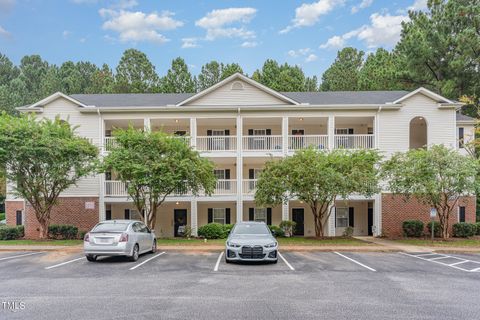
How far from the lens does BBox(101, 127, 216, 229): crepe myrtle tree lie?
17516mm

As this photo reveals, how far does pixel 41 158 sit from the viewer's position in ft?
60.2

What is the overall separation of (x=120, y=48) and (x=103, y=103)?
102 ft

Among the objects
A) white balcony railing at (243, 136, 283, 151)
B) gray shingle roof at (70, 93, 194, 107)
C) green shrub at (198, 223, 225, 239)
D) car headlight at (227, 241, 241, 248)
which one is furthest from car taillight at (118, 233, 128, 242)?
gray shingle roof at (70, 93, 194, 107)

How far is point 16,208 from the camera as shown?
77.7ft

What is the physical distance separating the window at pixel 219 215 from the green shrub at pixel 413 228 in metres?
11.6

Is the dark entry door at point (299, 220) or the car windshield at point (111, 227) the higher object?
the car windshield at point (111, 227)

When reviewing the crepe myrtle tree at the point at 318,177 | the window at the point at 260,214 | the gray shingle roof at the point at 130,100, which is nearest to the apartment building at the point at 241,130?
the gray shingle roof at the point at 130,100

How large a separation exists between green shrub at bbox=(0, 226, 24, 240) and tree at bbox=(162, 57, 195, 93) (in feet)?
93.6

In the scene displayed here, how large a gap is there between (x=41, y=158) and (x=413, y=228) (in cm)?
2130

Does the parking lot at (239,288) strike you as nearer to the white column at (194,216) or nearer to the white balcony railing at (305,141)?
the white column at (194,216)

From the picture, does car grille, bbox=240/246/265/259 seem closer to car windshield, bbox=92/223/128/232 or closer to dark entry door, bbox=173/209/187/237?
car windshield, bbox=92/223/128/232

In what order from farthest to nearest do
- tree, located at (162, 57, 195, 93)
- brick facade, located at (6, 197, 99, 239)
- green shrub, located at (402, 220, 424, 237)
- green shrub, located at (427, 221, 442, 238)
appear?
tree, located at (162, 57, 195, 93), brick facade, located at (6, 197, 99, 239), green shrub, located at (427, 221, 442, 238), green shrub, located at (402, 220, 424, 237)

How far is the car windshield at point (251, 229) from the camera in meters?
13.1

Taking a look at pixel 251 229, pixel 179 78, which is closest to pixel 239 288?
pixel 251 229
